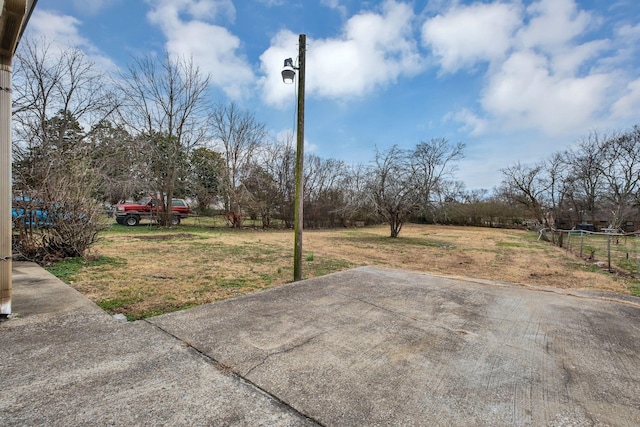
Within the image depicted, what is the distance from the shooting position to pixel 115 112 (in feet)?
46.9

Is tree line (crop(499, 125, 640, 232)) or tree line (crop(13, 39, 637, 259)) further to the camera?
tree line (crop(499, 125, 640, 232))

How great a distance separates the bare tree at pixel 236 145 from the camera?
16.8 meters

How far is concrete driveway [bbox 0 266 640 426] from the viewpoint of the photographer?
1.54m

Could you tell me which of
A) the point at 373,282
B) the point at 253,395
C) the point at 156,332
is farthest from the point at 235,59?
the point at 253,395

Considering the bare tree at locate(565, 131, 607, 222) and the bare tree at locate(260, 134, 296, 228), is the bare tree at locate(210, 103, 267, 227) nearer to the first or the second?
the bare tree at locate(260, 134, 296, 228)

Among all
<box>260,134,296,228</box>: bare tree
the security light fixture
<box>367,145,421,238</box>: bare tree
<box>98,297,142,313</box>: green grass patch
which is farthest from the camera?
<box>260,134,296,228</box>: bare tree

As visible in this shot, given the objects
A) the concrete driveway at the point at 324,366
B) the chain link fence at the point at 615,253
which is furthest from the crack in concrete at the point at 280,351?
the chain link fence at the point at 615,253

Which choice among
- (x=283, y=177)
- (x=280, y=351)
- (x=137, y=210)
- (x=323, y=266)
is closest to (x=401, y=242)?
(x=323, y=266)

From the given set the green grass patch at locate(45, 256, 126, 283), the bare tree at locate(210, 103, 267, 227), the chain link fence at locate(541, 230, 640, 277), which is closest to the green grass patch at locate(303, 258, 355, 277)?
the green grass patch at locate(45, 256, 126, 283)

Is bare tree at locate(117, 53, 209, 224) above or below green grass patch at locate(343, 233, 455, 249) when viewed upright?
above

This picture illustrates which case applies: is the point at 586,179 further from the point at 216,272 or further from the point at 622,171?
the point at 216,272

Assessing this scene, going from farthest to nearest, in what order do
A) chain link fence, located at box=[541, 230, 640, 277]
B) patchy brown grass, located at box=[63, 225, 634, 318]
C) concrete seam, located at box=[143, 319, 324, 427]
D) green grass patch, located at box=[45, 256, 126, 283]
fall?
chain link fence, located at box=[541, 230, 640, 277], green grass patch, located at box=[45, 256, 126, 283], patchy brown grass, located at box=[63, 225, 634, 318], concrete seam, located at box=[143, 319, 324, 427]

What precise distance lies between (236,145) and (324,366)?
55.9 feet

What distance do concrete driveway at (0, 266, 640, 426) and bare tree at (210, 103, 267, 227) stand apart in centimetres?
1410
